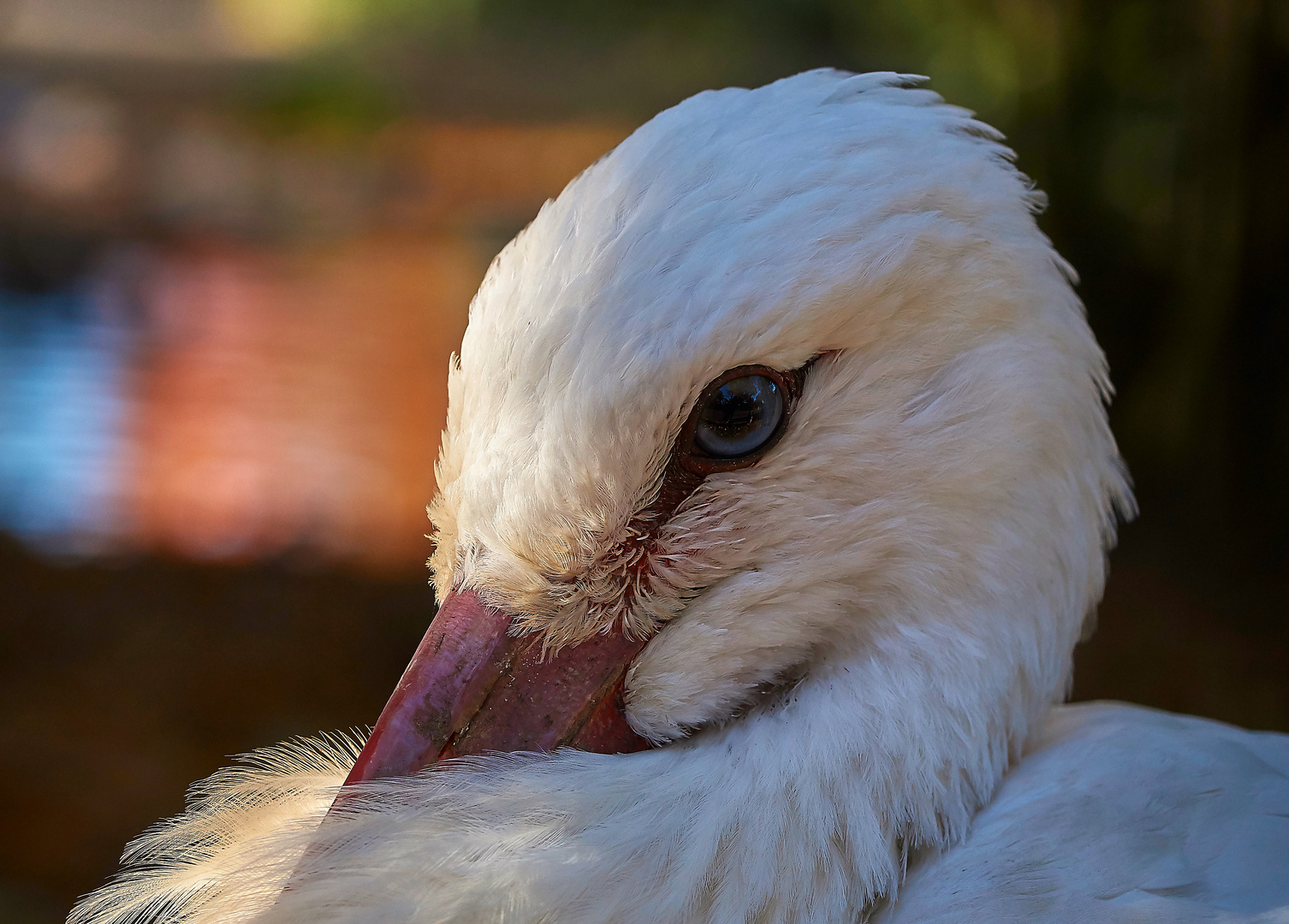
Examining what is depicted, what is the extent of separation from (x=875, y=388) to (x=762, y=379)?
11 cm

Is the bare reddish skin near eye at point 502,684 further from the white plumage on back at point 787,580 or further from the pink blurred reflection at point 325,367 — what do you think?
the pink blurred reflection at point 325,367

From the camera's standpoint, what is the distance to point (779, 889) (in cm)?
90

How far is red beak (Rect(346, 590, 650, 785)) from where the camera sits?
0.95 m

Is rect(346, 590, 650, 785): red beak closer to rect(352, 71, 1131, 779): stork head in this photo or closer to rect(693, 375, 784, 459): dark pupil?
rect(352, 71, 1131, 779): stork head

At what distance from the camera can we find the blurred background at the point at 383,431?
3.04 m

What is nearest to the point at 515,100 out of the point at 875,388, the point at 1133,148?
the point at 1133,148

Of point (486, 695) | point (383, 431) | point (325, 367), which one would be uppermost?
point (325, 367)

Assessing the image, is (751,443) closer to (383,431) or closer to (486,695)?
(486,695)

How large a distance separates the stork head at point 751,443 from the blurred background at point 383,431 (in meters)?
2.01

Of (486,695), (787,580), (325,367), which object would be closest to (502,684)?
(486,695)

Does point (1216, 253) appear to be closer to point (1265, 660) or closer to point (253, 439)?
point (1265, 660)

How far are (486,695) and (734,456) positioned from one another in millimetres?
304

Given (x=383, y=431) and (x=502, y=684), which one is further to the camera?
(x=383, y=431)

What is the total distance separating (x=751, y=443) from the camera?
95cm
